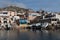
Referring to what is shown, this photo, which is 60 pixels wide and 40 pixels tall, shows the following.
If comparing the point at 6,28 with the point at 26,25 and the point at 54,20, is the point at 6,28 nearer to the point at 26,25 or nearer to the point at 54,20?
the point at 26,25

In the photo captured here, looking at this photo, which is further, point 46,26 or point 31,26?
point 31,26

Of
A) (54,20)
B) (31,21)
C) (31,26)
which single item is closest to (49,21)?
(54,20)

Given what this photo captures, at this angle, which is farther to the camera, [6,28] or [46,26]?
[6,28]

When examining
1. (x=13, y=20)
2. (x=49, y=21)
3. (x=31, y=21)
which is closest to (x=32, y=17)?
(x=31, y=21)

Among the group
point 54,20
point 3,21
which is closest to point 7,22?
point 3,21

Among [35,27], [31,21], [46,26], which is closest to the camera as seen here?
[46,26]

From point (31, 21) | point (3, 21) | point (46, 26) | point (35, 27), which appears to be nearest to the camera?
point (46, 26)

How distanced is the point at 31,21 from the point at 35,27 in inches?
448

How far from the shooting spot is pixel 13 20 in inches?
2702

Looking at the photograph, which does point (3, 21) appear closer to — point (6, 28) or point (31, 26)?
point (6, 28)

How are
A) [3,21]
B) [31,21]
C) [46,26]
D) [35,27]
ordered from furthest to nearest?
[31,21], [3,21], [35,27], [46,26]

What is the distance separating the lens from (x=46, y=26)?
182ft

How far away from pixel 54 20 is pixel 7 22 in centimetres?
1469

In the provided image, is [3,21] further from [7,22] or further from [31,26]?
[31,26]
